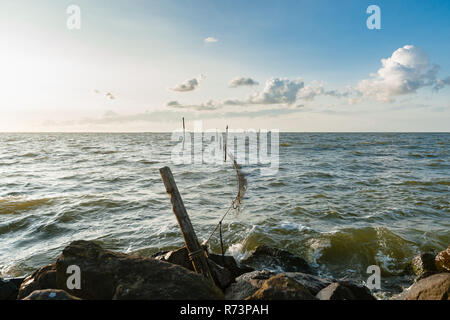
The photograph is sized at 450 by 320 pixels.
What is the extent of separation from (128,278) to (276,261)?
174 inches

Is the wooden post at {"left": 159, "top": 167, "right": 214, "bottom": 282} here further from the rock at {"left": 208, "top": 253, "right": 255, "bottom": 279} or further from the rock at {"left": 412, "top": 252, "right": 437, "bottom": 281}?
the rock at {"left": 412, "top": 252, "right": 437, "bottom": 281}

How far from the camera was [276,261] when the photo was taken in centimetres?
736

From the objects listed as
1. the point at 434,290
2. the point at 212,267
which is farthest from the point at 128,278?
the point at 434,290

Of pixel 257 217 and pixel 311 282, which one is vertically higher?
pixel 311 282

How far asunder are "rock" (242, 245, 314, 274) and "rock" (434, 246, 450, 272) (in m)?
3.23

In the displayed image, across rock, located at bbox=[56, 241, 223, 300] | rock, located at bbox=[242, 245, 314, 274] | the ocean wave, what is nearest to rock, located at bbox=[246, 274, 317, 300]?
rock, located at bbox=[56, 241, 223, 300]

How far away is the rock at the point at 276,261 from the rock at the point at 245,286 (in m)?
1.60

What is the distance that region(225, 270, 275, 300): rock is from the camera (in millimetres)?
4898

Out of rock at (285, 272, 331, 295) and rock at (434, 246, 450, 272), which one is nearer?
rock at (285, 272, 331, 295)

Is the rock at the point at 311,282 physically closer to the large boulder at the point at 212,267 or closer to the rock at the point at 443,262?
the large boulder at the point at 212,267

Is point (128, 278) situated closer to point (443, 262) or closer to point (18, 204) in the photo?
point (443, 262)

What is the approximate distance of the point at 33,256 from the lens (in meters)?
8.34
